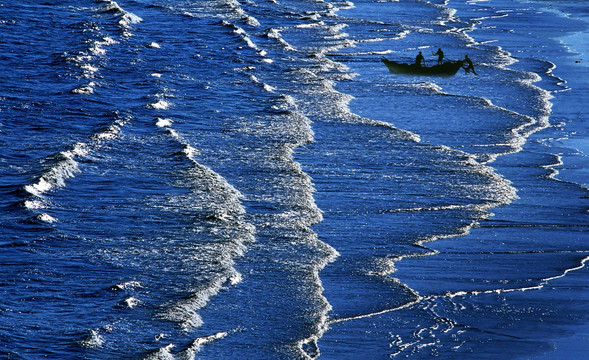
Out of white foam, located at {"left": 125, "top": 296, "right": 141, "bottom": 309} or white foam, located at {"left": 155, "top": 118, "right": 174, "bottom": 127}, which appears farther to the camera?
white foam, located at {"left": 155, "top": 118, "right": 174, "bottom": 127}

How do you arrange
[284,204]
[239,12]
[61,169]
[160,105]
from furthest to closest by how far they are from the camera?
1. [239,12]
2. [160,105]
3. [61,169]
4. [284,204]

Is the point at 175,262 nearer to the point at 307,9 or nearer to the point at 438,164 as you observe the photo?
the point at 438,164

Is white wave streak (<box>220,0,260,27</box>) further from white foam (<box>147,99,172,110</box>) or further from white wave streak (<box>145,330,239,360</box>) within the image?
white wave streak (<box>145,330,239,360</box>)

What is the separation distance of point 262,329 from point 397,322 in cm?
104

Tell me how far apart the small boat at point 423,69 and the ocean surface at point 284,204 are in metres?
0.25

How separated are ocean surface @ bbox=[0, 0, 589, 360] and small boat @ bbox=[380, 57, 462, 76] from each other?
0.81 feet

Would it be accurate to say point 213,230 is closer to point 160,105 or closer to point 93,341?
point 93,341

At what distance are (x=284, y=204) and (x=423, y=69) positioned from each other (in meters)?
9.57

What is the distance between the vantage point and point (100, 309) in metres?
8.15

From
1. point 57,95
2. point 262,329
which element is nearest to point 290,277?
point 262,329

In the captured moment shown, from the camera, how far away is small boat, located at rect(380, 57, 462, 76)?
19969 millimetres

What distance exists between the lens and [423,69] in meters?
20.1

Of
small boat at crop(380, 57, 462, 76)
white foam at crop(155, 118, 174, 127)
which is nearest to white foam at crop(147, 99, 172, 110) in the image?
white foam at crop(155, 118, 174, 127)

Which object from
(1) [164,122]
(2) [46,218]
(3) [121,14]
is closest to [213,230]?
(2) [46,218]
